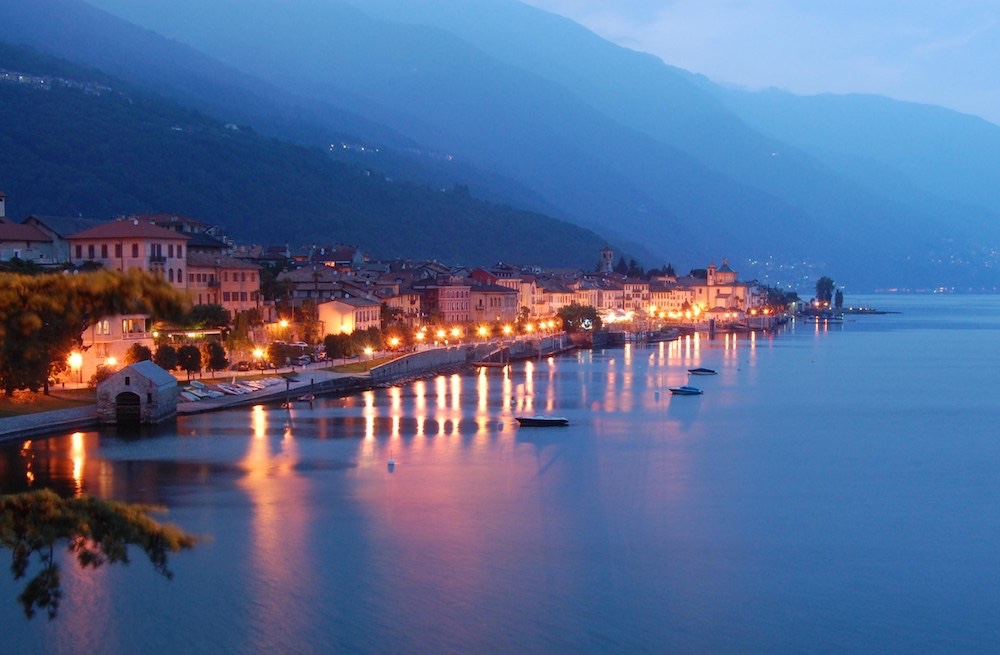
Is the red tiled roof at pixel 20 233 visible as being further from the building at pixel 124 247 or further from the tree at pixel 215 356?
the tree at pixel 215 356

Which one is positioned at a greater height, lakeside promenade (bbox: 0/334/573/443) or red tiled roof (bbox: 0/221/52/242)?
red tiled roof (bbox: 0/221/52/242)

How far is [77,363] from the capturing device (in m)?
22.5

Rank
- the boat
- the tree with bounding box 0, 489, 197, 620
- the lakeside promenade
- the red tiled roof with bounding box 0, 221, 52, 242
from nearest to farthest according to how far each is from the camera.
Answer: the tree with bounding box 0, 489, 197, 620 < the lakeside promenade < the boat < the red tiled roof with bounding box 0, 221, 52, 242

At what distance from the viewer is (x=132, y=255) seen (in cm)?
2678

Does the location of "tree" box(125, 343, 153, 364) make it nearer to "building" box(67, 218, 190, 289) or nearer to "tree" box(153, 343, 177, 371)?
"tree" box(153, 343, 177, 371)

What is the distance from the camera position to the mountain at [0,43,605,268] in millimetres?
69625

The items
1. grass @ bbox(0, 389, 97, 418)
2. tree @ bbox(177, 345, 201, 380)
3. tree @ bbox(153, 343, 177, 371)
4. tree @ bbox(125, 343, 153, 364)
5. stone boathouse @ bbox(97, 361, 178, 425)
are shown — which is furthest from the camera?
tree @ bbox(177, 345, 201, 380)

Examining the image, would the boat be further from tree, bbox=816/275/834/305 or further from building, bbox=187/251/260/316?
tree, bbox=816/275/834/305

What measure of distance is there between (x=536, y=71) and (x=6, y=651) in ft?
598

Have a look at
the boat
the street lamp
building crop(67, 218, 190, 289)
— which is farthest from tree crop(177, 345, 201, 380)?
the boat

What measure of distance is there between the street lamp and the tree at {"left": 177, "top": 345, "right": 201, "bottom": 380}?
202 cm

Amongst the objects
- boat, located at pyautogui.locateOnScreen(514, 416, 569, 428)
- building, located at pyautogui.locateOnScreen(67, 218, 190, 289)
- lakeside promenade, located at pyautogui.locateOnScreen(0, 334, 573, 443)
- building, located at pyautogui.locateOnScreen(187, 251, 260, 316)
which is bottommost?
boat, located at pyautogui.locateOnScreen(514, 416, 569, 428)

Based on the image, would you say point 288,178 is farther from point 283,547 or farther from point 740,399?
point 283,547

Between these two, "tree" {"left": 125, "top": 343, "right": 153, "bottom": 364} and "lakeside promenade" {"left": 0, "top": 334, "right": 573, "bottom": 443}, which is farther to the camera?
"tree" {"left": 125, "top": 343, "right": 153, "bottom": 364}
